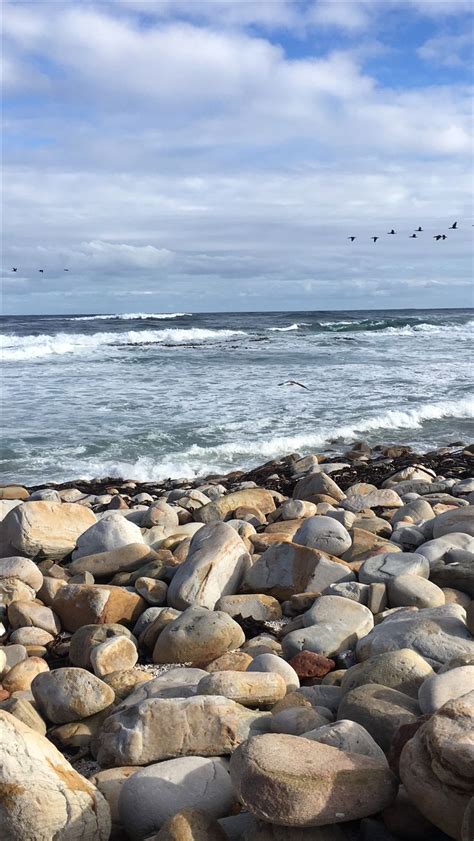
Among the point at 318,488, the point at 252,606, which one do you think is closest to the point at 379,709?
the point at 252,606

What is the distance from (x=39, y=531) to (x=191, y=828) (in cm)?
358

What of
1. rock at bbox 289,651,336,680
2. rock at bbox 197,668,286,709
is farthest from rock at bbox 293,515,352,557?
rock at bbox 197,668,286,709

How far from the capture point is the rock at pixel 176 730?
2639 millimetres

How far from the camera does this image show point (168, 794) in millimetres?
2379

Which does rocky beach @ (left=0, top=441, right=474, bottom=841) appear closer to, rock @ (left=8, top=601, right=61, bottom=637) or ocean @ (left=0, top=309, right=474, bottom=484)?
rock @ (left=8, top=601, right=61, bottom=637)

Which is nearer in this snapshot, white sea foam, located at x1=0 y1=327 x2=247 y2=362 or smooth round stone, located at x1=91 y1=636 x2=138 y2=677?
smooth round stone, located at x1=91 y1=636 x2=138 y2=677

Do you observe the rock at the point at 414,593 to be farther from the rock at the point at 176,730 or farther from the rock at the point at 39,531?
the rock at the point at 39,531

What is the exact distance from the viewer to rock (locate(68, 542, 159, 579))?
4965mm

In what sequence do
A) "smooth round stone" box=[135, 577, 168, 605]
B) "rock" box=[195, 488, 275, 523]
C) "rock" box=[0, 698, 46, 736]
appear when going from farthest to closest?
1. "rock" box=[195, 488, 275, 523]
2. "smooth round stone" box=[135, 577, 168, 605]
3. "rock" box=[0, 698, 46, 736]

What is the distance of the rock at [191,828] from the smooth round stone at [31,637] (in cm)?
214

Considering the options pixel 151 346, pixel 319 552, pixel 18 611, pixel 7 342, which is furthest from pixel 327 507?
pixel 7 342

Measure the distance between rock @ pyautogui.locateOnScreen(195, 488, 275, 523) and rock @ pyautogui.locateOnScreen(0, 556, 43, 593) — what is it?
1883mm

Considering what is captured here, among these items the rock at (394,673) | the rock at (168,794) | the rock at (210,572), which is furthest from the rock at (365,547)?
the rock at (168,794)

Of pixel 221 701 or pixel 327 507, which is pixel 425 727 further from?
pixel 327 507
